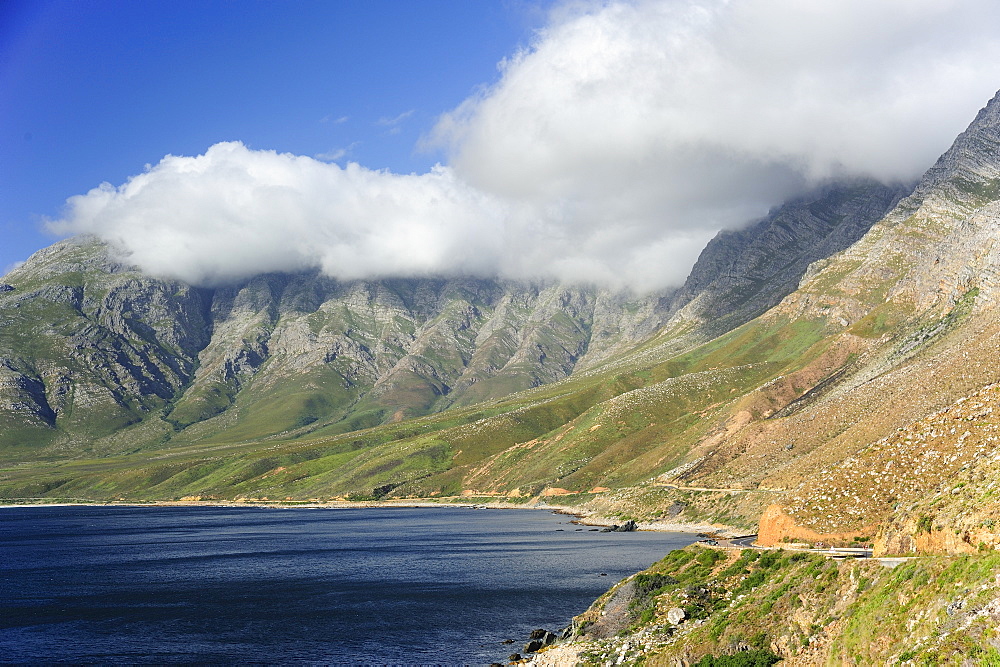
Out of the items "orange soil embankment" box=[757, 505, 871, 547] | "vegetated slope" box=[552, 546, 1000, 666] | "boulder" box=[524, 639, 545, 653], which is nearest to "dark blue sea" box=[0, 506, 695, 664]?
"boulder" box=[524, 639, 545, 653]

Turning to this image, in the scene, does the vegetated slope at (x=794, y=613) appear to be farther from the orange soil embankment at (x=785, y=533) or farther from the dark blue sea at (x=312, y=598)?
the dark blue sea at (x=312, y=598)

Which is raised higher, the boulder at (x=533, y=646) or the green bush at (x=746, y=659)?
the green bush at (x=746, y=659)

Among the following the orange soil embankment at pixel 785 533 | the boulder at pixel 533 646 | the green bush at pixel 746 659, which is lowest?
the boulder at pixel 533 646

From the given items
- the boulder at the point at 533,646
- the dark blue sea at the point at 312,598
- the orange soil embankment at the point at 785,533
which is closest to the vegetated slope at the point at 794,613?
the boulder at the point at 533,646

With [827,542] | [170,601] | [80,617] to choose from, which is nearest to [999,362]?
[827,542]

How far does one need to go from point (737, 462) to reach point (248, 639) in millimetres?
135345

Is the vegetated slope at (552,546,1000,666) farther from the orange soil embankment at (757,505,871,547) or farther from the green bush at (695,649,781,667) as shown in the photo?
the orange soil embankment at (757,505,871,547)

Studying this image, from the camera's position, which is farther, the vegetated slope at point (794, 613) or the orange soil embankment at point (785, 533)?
the orange soil embankment at point (785, 533)

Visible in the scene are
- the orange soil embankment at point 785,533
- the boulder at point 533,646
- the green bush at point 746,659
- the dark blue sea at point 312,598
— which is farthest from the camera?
the dark blue sea at point 312,598

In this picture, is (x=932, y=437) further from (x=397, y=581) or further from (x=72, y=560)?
(x=72, y=560)

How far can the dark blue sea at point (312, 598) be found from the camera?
81.8 metres

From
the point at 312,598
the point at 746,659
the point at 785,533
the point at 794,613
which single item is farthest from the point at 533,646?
the point at 312,598

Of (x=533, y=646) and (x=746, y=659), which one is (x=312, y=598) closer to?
(x=533, y=646)

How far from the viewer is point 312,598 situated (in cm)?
11331
